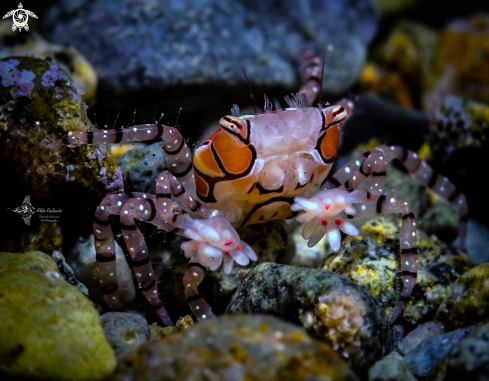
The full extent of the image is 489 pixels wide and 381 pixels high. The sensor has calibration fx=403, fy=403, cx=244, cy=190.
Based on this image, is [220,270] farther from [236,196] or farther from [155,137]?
[155,137]

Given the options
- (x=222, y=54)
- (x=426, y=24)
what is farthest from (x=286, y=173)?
(x=426, y=24)

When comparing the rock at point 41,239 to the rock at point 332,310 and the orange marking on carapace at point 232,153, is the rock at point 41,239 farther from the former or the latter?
the rock at point 332,310

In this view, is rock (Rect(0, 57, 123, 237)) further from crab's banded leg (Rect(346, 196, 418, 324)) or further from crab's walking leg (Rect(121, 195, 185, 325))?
crab's banded leg (Rect(346, 196, 418, 324))

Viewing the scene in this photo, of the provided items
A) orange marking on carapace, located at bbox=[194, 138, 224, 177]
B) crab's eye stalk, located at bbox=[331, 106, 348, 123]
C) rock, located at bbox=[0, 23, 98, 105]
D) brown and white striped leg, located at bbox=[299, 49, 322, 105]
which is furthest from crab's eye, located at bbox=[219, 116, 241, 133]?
rock, located at bbox=[0, 23, 98, 105]

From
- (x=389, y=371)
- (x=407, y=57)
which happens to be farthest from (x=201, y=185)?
(x=407, y=57)

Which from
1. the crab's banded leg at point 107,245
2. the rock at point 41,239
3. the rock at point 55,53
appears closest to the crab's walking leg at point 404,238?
the crab's banded leg at point 107,245

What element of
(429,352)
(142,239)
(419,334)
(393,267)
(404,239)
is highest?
(142,239)
